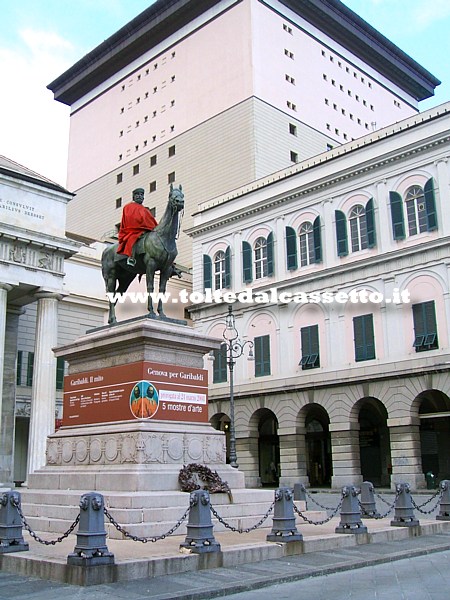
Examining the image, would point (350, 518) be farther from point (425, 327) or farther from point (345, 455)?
point (345, 455)

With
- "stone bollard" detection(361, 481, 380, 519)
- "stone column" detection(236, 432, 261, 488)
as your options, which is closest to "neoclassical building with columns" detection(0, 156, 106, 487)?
"stone column" detection(236, 432, 261, 488)

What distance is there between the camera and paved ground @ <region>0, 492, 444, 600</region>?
8.74m

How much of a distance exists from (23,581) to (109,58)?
64558 mm

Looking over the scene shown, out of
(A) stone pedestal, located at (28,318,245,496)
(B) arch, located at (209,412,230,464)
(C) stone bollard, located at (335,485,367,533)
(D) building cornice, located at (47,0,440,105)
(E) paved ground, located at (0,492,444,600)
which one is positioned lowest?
(E) paved ground, located at (0,492,444,600)

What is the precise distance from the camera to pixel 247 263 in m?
42.8

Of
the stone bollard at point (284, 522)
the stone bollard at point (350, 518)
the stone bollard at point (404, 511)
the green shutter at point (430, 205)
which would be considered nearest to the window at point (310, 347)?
the green shutter at point (430, 205)

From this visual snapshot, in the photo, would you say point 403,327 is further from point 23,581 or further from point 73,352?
point 23,581

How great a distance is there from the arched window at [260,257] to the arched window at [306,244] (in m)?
2.72

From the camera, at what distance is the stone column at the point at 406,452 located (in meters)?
33.1

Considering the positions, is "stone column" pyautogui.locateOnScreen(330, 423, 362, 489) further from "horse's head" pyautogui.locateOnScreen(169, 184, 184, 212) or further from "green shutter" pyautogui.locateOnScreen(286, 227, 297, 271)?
"horse's head" pyautogui.locateOnScreen(169, 184, 184, 212)

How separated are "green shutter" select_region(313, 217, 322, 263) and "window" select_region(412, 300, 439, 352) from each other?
6833 mm

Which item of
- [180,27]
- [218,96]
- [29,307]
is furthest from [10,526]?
[180,27]

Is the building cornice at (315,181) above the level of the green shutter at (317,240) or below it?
above

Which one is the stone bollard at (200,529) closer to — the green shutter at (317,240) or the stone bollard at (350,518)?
the stone bollard at (350,518)
